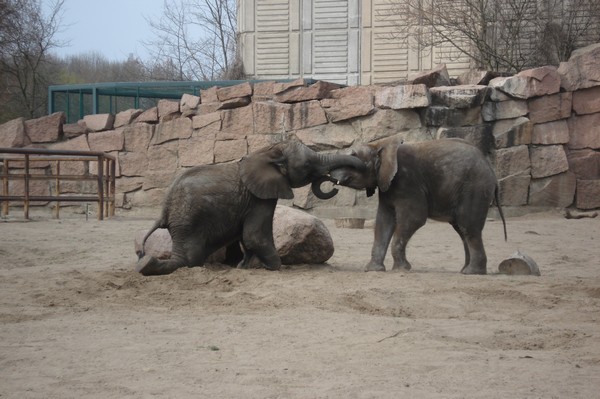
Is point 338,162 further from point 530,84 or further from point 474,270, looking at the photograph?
point 530,84

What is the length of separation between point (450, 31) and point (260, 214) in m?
14.0

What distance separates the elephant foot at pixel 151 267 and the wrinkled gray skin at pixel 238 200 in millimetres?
→ 96

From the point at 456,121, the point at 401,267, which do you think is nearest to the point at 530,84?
the point at 456,121

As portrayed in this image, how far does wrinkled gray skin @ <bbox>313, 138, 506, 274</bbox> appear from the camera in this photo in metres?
8.98

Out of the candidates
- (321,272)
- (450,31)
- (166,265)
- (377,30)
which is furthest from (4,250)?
(377,30)

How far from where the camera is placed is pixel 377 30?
79.2ft

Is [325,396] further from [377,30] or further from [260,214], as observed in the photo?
[377,30]

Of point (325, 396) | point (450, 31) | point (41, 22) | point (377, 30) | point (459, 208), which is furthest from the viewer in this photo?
point (41, 22)

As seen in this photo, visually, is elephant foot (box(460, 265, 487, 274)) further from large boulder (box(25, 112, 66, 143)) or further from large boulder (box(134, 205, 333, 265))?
large boulder (box(25, 112, 66, 143))

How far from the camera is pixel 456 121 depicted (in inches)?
658

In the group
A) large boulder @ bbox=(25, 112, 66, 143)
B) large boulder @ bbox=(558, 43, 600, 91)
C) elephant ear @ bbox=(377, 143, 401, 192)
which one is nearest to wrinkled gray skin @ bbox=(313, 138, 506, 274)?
elephant ear @ bbox=(377, 143, 401, 192)

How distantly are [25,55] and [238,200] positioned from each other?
20134mm

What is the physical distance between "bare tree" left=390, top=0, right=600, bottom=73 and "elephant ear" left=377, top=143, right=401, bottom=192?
12.2 metres

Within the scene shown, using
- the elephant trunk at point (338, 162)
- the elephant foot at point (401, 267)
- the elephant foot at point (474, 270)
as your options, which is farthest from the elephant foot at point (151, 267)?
the elephant foot at point (474, 270)
